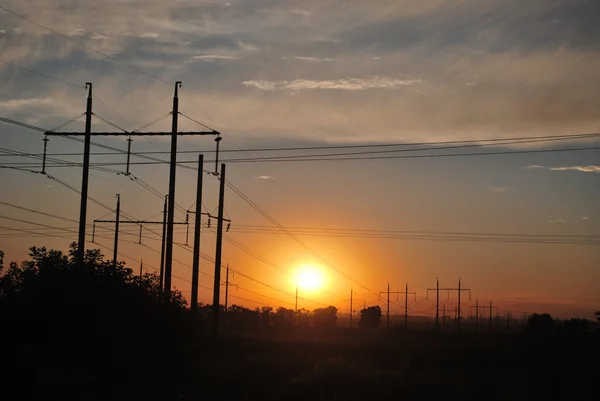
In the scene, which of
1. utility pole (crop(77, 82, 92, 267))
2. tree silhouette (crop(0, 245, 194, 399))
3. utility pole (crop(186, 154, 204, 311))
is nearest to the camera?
tree silhouette (crop(0, 245, 194, 399))

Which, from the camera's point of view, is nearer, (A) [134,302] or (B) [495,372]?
(A) [134,302]

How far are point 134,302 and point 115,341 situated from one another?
2.00 meters

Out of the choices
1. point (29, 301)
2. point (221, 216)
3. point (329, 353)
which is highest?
point (221, 216)

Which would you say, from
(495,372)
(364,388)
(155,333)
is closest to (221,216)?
(364,388)

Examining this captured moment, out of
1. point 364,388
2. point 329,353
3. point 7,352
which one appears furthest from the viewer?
point 329,353

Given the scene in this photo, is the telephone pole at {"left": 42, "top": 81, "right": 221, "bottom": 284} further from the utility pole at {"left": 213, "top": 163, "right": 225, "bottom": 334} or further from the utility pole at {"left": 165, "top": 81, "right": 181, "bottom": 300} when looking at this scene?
the utility pole at {"left": 213, "top": 163, "right": 225, "bottom": 334}

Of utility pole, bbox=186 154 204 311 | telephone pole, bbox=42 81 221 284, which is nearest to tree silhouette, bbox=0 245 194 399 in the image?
telephone pole, bbox=42 81 221 284

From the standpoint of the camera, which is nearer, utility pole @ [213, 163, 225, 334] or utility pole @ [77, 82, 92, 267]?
utility pole @ [77, 82, 92, 267]

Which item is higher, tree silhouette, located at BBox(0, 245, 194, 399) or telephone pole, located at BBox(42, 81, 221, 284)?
telephone pole, located at BBox(42, 81, 221, 284)

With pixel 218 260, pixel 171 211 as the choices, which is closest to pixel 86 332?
pixel 171 211

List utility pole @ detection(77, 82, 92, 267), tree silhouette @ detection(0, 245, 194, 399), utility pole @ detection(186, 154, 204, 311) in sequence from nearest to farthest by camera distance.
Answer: tree silhouette @ detection(0, 245, 194, 399)
utility pole @ detection(77, 82, 92, 267)
utility pole @ detection(186, 154, 204, 311)

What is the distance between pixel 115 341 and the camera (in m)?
26.6

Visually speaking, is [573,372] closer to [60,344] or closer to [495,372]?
[495,372]

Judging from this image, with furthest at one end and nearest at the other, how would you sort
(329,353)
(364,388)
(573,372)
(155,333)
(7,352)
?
(329,353)
(573,372)
(364,388)
(155,333)
(7,352)
